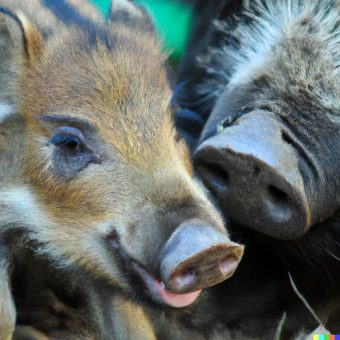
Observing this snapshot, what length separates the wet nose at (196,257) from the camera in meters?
1.57

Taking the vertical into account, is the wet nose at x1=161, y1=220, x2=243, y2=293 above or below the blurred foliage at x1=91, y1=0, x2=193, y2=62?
above

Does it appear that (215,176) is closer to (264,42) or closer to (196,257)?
(196,257)

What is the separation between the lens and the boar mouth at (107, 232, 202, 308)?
66.6 inches

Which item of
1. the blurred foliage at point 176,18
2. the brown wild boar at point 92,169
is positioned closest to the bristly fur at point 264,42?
the blurred foliage at point 176,18

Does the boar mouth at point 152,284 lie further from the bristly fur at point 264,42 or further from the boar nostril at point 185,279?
the bristly fur at point 264,42

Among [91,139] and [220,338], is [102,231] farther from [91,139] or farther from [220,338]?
[220,338]

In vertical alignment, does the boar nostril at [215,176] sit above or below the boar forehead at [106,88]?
below

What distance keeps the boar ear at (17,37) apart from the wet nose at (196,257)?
0.59m

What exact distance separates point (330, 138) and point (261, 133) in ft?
0.81

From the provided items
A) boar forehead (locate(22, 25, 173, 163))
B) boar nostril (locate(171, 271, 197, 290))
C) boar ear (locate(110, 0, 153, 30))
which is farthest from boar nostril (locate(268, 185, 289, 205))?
boar ear (locate(110, 0, 153, 30))

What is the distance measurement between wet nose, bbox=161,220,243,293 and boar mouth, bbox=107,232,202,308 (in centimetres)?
6

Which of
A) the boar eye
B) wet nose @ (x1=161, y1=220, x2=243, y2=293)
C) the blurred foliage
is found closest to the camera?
wet nose @ (x1=161, y1=220, x2=243, y2=293)

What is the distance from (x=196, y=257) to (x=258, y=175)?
38 centimetres

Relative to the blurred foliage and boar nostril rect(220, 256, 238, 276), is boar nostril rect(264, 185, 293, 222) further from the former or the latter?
the blurred foliage
